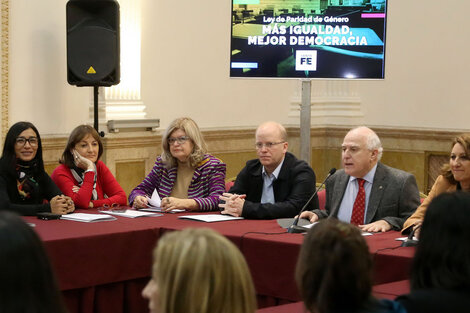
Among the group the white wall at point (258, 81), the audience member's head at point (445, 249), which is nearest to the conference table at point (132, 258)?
the audience member's head at point (445, 249)

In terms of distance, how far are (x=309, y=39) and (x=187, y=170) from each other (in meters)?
1.95

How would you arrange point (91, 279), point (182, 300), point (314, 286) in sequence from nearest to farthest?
point (182, 300), point (314, 286), point (91, 279)

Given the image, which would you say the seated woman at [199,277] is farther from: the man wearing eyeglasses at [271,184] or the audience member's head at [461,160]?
the man wearing eyeglasses at [271,184]

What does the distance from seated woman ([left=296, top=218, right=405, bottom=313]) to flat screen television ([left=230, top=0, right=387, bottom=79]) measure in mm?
4800

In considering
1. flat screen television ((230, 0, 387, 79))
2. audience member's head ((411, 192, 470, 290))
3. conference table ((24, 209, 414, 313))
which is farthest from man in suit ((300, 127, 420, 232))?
audience member's head ((411, 192, 470, 290))

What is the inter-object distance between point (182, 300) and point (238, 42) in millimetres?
5298

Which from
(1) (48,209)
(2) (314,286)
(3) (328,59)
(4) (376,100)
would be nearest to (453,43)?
(4) (376,100)

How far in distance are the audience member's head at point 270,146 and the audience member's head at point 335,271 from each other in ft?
10.1

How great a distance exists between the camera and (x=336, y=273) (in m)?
1.98

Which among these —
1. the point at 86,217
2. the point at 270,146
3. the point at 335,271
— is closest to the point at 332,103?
the point at 270,146

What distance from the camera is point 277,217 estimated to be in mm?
4902

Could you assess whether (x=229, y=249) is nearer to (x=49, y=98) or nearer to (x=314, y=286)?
(x=314, y=286)

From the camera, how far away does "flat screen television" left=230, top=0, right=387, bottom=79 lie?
6746 millimetres

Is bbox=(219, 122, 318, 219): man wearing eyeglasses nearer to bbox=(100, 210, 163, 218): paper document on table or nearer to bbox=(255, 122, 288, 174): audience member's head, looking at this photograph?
bbox=(255, 122, 288, 174): audience member's head
